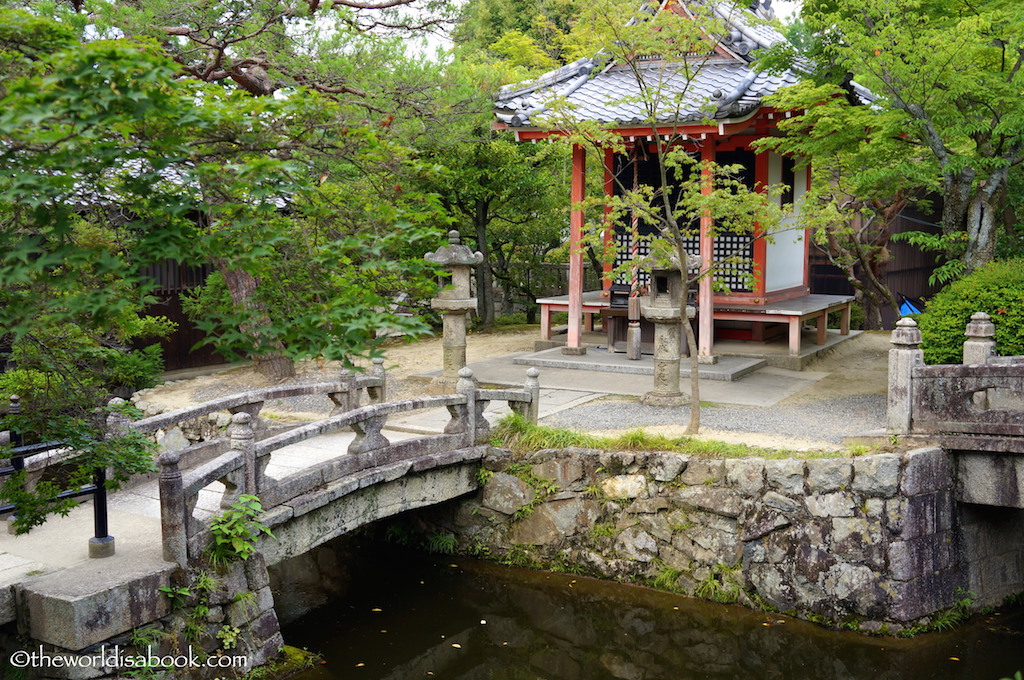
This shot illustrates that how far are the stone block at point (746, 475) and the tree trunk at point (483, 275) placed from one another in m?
12.5

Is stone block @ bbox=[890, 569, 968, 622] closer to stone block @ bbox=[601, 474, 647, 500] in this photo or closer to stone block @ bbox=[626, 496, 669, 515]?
stone block @ bbox=[626, 496, 669, 515]

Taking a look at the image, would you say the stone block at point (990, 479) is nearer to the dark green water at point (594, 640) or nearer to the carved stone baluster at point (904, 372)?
the carved stone baluster at point (904, 372)

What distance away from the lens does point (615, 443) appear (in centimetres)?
1138

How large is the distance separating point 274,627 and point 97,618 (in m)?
1.91

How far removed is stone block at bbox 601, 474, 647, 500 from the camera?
11.0 m

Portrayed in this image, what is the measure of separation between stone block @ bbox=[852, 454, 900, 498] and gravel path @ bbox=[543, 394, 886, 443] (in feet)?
4.09

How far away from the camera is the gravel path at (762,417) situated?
12.0 meters

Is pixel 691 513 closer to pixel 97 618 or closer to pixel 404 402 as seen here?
pixel 404 402

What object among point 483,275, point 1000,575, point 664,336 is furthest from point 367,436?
point 483,275

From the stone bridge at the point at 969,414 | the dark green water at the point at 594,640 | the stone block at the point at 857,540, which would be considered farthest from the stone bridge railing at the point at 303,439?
the stone bridge at the point at 969,414

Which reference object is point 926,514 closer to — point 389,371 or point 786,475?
point 786,475

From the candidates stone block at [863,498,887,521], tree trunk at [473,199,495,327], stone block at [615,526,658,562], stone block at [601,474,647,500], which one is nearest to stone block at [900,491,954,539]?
stone block at [863,498,887,521]

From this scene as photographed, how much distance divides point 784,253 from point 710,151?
11.3 ft

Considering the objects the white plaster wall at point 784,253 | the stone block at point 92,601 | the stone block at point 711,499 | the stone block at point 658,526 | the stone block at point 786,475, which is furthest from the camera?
the white plaster wall at point 784,253
